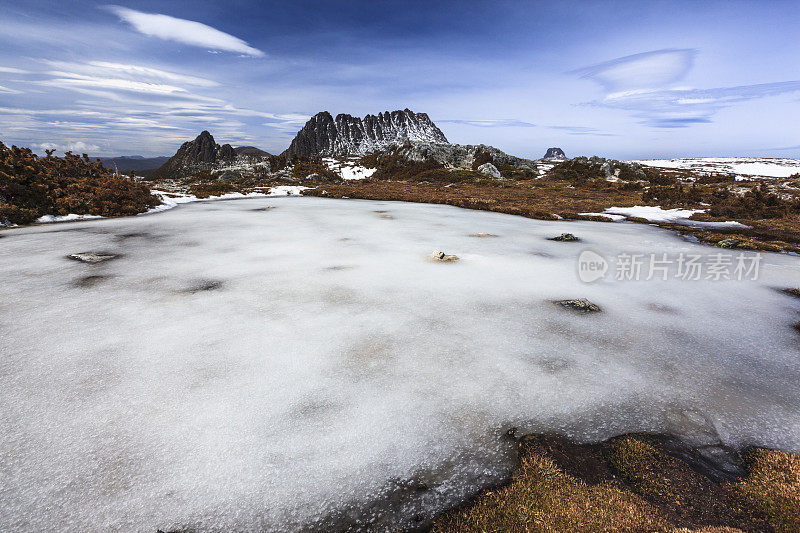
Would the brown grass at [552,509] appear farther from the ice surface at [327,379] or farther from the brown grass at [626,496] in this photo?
the ice surface at [327,379]

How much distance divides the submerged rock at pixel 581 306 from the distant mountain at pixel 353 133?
504ft

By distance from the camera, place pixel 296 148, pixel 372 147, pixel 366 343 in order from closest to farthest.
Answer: pixel 366 343 → pixel 372 147 → pixel 296 148

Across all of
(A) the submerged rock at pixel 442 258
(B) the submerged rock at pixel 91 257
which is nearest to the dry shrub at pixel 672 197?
(A) the submerged rock at pixel 442 258

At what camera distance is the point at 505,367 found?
5387 mm

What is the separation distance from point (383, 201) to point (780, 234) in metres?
25.1

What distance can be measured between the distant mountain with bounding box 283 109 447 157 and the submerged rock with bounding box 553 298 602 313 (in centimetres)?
15365

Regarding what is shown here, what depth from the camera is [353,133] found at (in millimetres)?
162250

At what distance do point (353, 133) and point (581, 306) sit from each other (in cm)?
17104

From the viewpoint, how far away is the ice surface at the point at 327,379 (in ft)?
11.1

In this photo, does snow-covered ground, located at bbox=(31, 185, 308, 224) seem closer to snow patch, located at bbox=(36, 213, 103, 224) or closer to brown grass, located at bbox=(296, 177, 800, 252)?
snow patch, located at bbox=(36, 213, 103, 224)

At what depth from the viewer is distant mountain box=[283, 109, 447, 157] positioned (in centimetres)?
15612

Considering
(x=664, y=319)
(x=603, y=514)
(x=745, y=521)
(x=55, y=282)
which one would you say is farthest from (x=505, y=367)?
(x=55, y=282)

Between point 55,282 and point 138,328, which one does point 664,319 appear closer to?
point 138,328

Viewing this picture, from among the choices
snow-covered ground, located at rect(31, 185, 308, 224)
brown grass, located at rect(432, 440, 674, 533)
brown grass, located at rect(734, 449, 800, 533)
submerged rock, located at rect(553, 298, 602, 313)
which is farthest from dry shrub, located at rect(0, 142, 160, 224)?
brown grass, located at rect(734, 449, 800, 533)
